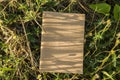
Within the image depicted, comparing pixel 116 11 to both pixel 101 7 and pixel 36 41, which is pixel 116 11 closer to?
pixel 101 7

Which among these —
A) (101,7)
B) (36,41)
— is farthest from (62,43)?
(101,7)

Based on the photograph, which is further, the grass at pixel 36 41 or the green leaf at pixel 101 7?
the green leaf at pixel 101 7

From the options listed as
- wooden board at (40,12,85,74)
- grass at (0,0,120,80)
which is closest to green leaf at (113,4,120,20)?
grass at (0,0,120,80)

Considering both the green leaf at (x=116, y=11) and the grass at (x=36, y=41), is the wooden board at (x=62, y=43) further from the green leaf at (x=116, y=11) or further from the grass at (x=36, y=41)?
the green leaf at (x=116, y=11)

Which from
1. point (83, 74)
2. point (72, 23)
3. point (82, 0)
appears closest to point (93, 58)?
point (83, 74)

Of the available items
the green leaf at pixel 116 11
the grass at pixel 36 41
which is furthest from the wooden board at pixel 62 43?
the green leaf at pixel 116 11

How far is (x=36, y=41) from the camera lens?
2.04 meters

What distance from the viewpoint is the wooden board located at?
1.96 metres

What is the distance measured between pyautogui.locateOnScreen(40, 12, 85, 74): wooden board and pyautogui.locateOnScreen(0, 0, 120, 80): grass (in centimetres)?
5

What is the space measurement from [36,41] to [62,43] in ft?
0.59

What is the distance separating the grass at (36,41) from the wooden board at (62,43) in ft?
0.17

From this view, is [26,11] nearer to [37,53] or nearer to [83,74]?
[37,53]

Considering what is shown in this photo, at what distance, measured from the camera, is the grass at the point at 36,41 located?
1.97 metres

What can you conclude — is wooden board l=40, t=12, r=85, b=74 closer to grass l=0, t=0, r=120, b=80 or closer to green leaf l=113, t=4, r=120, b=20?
grass l=0, t=0, r=120, b=80
